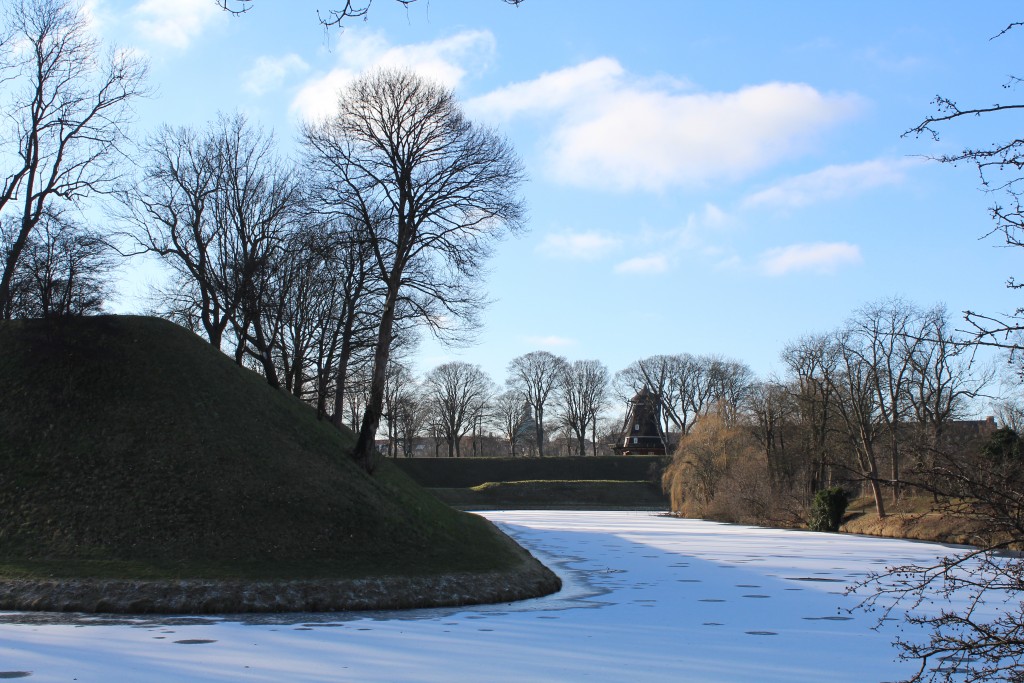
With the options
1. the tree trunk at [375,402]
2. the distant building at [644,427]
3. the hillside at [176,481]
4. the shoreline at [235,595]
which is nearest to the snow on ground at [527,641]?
the shoreline at [235,595]

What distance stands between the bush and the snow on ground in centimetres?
1942

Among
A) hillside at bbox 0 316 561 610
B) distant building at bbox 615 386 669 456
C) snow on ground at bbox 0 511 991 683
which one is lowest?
snow on ground at bbox 0 511 991 683

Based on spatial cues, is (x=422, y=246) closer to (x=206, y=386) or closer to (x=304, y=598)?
(x=206, y=386)

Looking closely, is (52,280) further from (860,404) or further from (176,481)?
(860,404)

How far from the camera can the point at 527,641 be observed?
11.9m

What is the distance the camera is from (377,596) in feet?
52.3

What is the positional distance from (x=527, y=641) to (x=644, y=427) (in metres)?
82.3

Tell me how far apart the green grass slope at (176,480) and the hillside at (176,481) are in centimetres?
4

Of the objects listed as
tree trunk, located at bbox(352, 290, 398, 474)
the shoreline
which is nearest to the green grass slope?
the shoreline

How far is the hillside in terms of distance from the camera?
1620 cm

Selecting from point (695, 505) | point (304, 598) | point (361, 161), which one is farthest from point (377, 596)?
point (695, 505)

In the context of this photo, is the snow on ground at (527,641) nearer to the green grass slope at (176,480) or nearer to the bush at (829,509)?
the green grass slope at (176,480)

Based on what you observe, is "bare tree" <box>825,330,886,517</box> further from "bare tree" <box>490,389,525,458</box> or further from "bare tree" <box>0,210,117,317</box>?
"bare tree" <box>490,389,525,458</box>

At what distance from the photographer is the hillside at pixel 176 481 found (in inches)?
638
